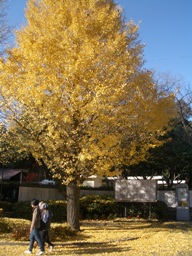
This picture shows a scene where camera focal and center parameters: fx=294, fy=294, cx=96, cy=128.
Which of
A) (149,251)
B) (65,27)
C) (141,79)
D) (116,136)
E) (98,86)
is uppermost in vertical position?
(65,27)

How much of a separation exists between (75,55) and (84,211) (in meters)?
8.95

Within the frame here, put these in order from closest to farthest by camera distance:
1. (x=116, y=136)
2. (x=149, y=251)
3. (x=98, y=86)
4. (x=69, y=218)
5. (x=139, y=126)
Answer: (x=149, y=251) → (x=98, y=86) → (x=116, y=136) → (x=139, y=126) → (x=69, y=218)

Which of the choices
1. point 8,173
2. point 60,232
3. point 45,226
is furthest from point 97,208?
point 8,173

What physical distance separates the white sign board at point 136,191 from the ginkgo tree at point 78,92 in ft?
17.1

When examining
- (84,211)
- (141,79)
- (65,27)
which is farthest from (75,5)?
(84,211)

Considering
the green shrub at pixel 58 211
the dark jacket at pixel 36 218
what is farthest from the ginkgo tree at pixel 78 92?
the green shrub at pixel 58 211

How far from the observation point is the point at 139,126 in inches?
407

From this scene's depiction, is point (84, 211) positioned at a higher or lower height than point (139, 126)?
lower

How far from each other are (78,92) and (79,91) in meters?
0.05

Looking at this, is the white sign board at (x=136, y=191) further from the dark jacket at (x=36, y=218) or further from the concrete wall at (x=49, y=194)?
the dark jacket at (x=36, y=218)

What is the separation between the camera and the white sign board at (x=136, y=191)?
1529 centimetres

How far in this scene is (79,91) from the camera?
30.6 ft

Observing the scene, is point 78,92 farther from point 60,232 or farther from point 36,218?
point 60,232

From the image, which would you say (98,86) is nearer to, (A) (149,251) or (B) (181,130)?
(A) (149,251)
